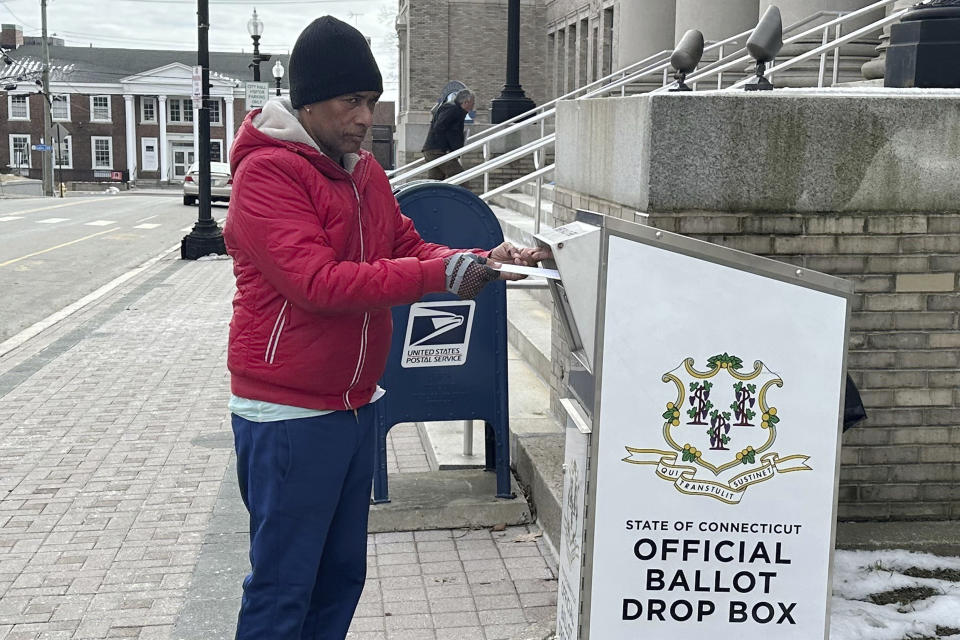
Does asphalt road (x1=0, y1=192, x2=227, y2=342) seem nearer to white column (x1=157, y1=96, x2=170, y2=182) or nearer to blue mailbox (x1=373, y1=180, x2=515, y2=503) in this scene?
blue mailbox (x1=373, y1=180, x2=515, y2=503)

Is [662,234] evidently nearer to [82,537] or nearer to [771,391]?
[771,391]

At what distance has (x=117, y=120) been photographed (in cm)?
7762

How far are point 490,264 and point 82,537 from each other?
3097 millimetres

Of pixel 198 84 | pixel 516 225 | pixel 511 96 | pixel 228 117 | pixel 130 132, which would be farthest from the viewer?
pixel 228 117

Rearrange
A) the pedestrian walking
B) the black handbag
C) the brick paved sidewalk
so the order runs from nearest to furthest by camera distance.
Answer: the black handbag → the brick paved sidewalk → the pedestrian walking

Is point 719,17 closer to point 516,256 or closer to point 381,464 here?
point 381,464

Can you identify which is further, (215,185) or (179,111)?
(179,111)

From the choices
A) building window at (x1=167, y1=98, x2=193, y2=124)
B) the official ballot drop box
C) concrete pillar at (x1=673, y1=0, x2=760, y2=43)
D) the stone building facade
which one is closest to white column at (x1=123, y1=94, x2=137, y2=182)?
building window at (x1=167, y1=98, x2=193, y2=124)

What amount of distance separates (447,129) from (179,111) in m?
67.8

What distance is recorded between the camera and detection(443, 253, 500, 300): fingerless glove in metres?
3.16

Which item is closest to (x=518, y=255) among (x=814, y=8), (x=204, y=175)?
(x=814, y=8)

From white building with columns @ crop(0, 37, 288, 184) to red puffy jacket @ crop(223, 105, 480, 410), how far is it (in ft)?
247

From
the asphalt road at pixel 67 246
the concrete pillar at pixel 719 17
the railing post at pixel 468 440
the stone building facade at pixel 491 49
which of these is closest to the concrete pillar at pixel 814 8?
the concrete pillar at pixel 719 17

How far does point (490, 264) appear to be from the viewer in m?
3.23
